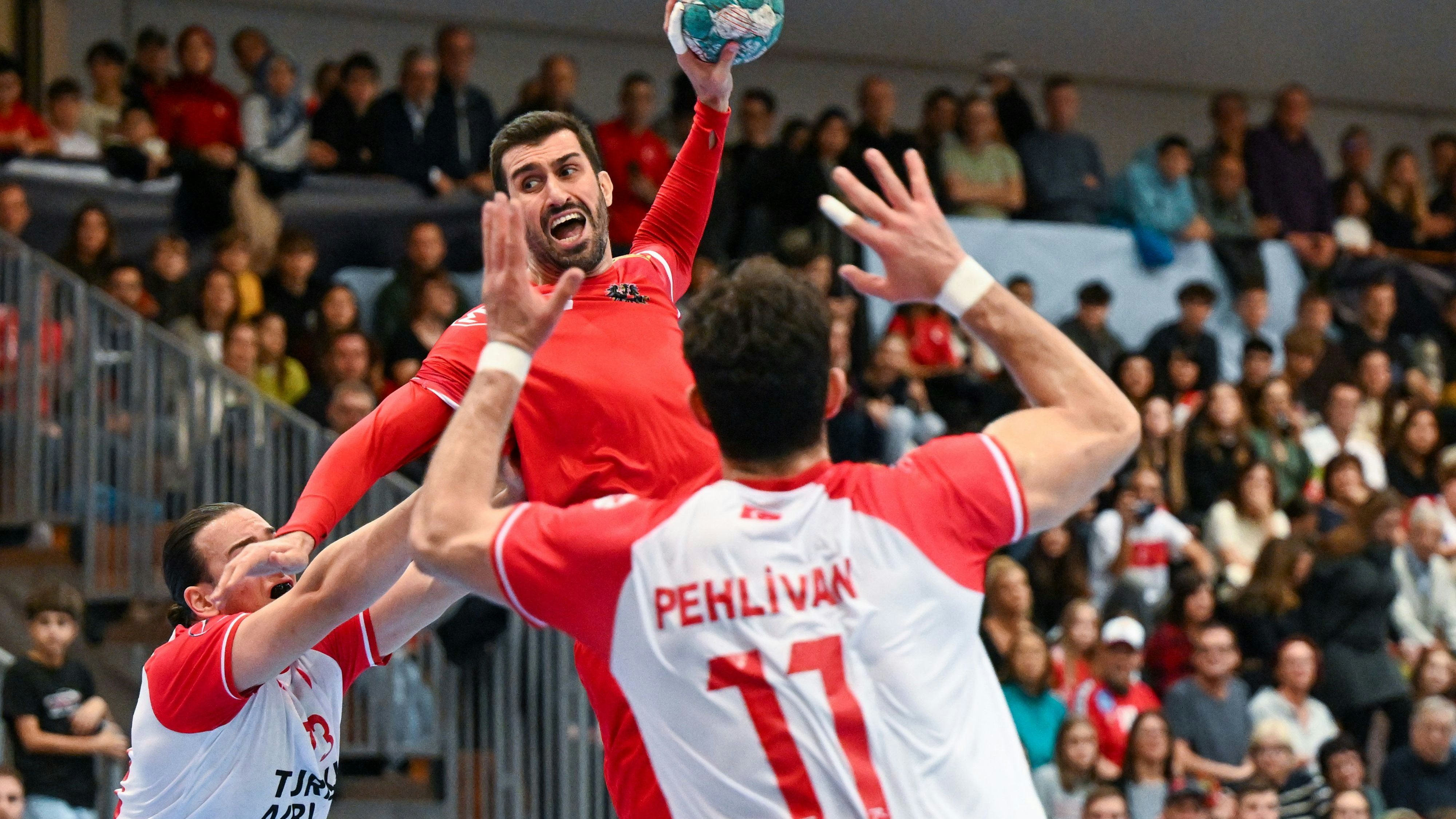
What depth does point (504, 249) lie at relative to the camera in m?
3.40

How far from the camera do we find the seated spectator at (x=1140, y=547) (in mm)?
11352

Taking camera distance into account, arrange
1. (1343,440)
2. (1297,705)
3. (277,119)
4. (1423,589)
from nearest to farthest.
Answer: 1. (1297,705)
2. (1423,589)
3. (277,119)
4. (1343,440)

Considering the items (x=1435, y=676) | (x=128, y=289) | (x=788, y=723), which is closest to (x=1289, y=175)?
(x=1435, y=676)

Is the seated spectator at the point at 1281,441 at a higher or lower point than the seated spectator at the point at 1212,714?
higher

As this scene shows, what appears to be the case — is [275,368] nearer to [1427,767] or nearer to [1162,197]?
[1427,767]

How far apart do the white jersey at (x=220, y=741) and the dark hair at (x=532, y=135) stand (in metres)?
1.43

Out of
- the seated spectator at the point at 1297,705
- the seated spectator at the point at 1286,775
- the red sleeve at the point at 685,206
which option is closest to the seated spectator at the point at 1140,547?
the seated spectator at the point at 1297,705

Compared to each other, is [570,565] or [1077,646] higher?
[570,565]

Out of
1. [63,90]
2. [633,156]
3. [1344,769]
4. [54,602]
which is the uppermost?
[63,90]

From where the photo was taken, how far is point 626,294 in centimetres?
493

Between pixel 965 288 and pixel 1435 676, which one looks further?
pixel 1435 676

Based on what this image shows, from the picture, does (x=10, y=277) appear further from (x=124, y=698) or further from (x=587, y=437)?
(x=587, y=437)

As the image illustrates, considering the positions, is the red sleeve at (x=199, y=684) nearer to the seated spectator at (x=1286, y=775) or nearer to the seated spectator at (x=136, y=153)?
the seated spectator at (x=1286, y=775)

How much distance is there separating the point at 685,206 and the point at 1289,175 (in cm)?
1133
